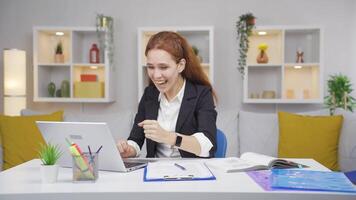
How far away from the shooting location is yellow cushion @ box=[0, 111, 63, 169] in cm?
323

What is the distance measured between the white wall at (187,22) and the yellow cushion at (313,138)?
1112 millimetres

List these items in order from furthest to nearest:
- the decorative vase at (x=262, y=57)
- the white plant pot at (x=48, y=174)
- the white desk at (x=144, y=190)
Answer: the decorative vase at (x=262, y=57)
the white plant pot at (x=48, y=174)
the white desk at (x=144, y=190)

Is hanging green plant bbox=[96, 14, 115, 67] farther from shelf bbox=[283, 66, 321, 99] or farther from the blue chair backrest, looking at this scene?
the blue chair backrest

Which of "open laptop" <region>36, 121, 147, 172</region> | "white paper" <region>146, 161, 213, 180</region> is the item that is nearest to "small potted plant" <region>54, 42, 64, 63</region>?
"open laptop" <region>36, 121, 147, 172</region>

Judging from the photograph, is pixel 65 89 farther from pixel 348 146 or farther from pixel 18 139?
pixel 348 146

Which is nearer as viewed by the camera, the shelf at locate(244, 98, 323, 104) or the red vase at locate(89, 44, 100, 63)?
the shelf at locate(244, 98, 323, 104)

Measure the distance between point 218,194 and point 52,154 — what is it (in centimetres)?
58

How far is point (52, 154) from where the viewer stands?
1309 millimetres

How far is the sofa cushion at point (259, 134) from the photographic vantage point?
3252mm

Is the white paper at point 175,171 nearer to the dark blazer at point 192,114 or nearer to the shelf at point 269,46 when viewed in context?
the dark blazer at point 192,114

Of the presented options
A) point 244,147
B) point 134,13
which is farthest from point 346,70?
point 134,13

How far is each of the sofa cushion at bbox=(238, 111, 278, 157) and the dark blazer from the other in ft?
4.37

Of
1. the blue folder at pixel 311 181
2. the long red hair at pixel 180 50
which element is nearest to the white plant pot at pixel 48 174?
the blue folder at pixel 311 181

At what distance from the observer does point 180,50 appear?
1.96m
